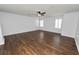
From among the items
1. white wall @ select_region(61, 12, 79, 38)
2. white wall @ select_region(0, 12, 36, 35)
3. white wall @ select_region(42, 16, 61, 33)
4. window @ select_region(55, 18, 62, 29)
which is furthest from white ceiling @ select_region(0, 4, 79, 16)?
white wall @ select_region(42, 16, 61, 33)

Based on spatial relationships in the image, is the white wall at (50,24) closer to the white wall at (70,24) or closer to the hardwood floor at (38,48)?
the white wall at (70,24)

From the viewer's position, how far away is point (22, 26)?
6.72m

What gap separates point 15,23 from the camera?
6.12 metres

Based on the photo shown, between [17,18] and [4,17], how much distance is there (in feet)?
3.41

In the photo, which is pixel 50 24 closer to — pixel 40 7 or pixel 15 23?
pixel 15 23

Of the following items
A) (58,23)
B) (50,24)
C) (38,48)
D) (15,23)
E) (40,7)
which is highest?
(40,7)

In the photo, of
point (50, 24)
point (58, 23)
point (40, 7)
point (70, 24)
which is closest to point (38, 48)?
point (40, 7)

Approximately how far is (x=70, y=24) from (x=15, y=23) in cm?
419

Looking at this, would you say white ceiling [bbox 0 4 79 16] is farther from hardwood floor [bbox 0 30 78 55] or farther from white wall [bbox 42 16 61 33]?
white wall [bbox 42 16 61 33]

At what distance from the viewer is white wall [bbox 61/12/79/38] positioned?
5.04 metres

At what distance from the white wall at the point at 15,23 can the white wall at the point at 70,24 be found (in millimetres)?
3309
